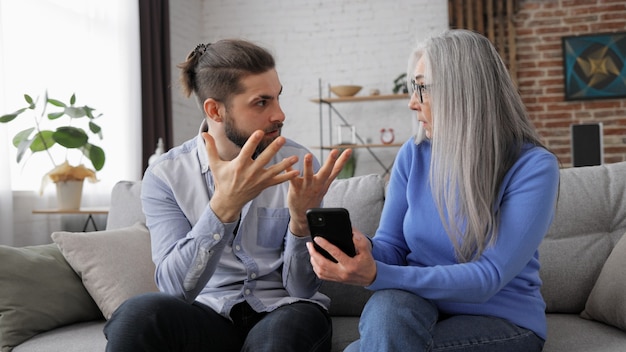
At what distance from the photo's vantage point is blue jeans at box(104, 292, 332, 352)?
4.61 feet

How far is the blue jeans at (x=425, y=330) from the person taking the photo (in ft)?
4.12

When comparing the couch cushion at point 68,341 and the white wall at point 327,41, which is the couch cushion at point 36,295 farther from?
the white wall at point 327,41

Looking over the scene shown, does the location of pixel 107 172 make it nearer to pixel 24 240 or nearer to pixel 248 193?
pixel 24 240

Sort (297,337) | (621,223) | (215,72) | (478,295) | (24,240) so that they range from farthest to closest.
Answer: (24,240) → (621,223) → (215,72) → (297,337) → (478,295)

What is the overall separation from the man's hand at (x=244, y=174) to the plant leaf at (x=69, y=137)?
82.8 inches

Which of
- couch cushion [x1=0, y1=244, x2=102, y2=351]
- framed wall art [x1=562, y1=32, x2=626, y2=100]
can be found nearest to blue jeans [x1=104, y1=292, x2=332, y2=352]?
couch cushion [x1=0, y1=244, x2=102, y2=351]

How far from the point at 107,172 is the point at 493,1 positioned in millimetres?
3790

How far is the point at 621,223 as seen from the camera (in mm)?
1988

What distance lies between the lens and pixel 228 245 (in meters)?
1.70

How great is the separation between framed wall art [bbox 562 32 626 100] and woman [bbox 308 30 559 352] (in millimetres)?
4852

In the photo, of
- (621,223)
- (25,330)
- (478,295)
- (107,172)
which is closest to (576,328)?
(621,223)

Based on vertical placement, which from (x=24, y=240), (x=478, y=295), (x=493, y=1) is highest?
(x=493, y=1)

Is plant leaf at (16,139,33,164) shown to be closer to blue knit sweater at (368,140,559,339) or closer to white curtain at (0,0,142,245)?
white curtain at (0,0,142,245)

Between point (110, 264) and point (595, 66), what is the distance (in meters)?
5.16
